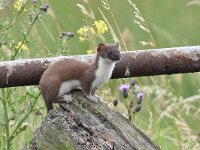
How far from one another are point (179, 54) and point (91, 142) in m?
1.02

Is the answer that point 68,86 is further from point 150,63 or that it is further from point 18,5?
point 18,5

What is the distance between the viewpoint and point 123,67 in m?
4.38

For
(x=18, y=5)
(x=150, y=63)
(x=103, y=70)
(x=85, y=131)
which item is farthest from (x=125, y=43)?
(x=85, y=131)

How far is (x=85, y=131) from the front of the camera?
11.8 feet

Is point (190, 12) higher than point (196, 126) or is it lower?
higher

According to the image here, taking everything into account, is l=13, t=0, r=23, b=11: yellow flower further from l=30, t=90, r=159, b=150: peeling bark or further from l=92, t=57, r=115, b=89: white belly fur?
l=30, t=90, r=159, b=150: peeling bark

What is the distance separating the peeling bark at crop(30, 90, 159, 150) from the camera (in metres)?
3.54

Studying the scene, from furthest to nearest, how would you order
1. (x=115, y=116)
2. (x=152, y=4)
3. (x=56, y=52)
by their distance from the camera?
(x=152, y=4) < (x=56, y=52) < (x=115, y=116)

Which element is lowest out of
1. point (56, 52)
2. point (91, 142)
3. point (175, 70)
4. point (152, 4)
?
point (91, 142)

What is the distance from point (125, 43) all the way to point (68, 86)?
8.92 feet

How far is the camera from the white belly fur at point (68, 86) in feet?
13.7

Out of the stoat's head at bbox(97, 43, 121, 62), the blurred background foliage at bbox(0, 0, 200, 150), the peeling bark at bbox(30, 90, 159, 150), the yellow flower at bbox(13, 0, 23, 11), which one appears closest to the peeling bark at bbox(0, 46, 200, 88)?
the stoat's head at bbox(97, 43, 121, 62)

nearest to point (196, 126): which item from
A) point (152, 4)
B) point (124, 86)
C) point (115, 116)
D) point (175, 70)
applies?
point (124, 86)

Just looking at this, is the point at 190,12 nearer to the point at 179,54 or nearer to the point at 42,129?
the point at 179,54
